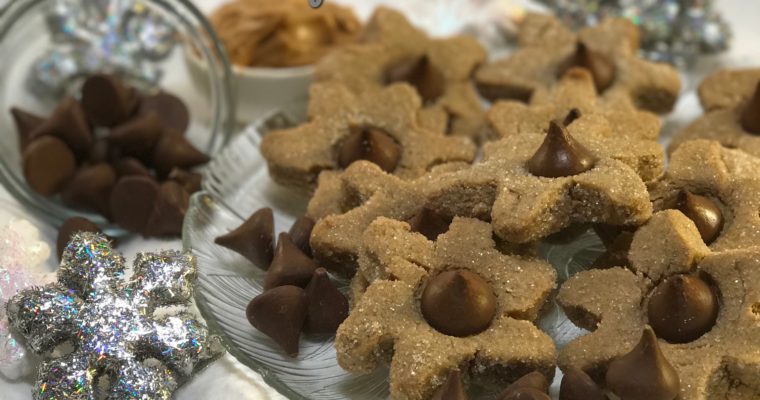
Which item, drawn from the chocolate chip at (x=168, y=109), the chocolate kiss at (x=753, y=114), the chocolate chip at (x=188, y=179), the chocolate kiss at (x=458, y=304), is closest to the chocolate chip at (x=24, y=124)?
the chocolate chip at (x=168, y=109)

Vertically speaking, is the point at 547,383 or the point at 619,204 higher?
the point at 619,204

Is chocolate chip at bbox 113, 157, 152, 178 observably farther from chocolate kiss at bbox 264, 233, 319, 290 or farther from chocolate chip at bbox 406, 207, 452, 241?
chocolate chip at bbox 406, 207, 452, 241

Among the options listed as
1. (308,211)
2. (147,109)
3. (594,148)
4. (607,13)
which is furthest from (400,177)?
(607,13)

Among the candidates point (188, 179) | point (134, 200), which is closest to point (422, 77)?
point (188, 179)

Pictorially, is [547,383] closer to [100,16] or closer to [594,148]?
[594,148]

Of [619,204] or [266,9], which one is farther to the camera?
[266,9]

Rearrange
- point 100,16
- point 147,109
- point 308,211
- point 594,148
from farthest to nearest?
point 100,16 → point 147,109 → point 308,211 → point 594,148

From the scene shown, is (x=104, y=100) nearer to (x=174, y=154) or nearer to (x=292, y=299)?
(x=174, y=154)

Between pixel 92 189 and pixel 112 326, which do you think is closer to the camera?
pixel 112 326
